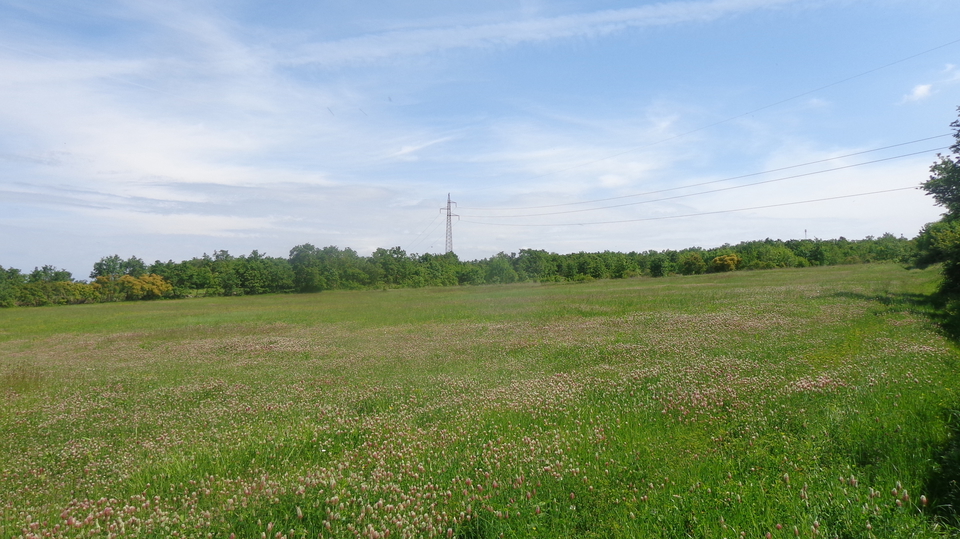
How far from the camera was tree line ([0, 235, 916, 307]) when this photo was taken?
4259 inches

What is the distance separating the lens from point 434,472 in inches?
274

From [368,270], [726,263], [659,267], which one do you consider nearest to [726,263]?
[726,263]

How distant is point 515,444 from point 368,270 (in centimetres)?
Answer: 12394

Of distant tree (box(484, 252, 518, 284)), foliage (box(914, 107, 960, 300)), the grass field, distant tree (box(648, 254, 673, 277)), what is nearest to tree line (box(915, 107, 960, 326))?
foliage (box(914, 107, 960, 300))

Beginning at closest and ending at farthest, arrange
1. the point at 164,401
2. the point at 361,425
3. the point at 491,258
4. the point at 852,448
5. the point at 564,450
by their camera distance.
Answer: the point at 852,448 < the point at 564,450 < the point at 361,425 < the point at 164,401 < the point at 491,258

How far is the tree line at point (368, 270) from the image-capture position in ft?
355

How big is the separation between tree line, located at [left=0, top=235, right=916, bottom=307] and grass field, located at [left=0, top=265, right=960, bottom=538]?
92733mm

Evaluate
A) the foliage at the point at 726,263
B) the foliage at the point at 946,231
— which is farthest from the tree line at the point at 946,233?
the foliage at the point at 726,263

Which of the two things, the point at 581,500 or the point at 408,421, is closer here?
the point at 581,500

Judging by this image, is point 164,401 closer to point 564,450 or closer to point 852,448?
point 564,450

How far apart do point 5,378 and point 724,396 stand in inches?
963

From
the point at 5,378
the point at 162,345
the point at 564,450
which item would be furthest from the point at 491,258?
the point at 564,450

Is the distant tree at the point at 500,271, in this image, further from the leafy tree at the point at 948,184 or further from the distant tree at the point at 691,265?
the leafy tree at the point at 948,184

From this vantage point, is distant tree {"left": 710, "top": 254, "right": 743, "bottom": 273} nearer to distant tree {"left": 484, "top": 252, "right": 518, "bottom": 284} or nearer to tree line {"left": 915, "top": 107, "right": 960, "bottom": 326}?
distant tree {"left": 484, "top": 252, "right": 518, "bottom": 284}
